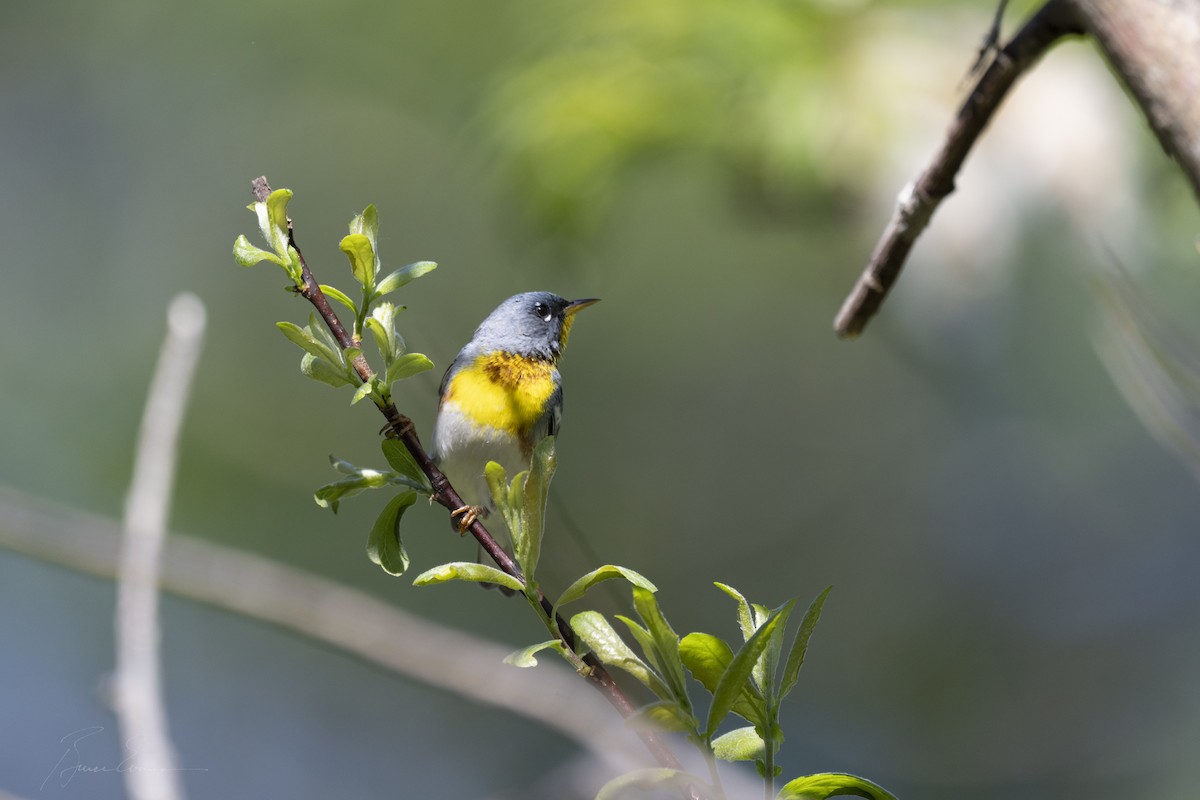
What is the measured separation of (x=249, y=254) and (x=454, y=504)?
28 centimetres

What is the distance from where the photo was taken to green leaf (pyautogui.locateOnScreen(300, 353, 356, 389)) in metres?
0.91

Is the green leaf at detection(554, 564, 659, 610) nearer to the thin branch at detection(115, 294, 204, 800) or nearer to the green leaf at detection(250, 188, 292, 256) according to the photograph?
the green leaf at detection(250, 188, 292, 256)

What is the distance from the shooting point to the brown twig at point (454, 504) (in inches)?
31.5

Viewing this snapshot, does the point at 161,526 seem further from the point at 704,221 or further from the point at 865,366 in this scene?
the point at 865,366

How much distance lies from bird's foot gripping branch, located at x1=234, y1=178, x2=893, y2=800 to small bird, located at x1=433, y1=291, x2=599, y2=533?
4.75ft

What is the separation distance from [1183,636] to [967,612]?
5.79 feet

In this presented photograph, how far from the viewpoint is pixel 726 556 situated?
28.6ft

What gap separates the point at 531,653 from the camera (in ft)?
2.88

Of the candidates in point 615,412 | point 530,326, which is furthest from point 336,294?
point 615,412

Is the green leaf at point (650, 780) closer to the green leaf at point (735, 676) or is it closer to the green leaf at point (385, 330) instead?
the green leaf at point (735, 676)

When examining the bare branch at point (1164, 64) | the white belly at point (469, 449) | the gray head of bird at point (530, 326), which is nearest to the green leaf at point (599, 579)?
the bare branch at point (1164, 64)

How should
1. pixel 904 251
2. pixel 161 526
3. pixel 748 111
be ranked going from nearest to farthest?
pixel 904 251, pixel 161 526, pixel 748 111

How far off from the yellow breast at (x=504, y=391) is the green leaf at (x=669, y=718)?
1948mm

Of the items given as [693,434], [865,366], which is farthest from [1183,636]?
[693,434]
